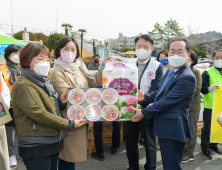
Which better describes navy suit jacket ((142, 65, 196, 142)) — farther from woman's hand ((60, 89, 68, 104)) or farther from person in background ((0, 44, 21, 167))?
person in background ((0, 44, 21, 167))

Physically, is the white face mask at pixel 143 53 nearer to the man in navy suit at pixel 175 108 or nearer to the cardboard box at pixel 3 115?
the man in navy suit at pixel 175 108

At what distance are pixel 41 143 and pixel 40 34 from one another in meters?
30.7

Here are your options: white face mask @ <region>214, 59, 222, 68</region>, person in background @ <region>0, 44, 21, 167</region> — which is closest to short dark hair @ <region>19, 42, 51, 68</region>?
person in background @ <region>0, 44, 21, 167</region>

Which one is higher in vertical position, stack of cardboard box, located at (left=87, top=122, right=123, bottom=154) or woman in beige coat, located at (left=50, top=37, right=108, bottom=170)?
woman in beige coat, located at (left=50, top=37, right=108, bottom=170)

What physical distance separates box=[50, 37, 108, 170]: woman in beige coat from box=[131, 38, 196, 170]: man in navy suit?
37.0 inches

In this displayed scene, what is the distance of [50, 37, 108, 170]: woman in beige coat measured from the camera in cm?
209

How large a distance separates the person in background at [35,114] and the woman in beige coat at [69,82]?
0.34 meters

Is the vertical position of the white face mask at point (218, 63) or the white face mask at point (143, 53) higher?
the white face mask at point (143, 53)

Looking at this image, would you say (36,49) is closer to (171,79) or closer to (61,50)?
(61,50)

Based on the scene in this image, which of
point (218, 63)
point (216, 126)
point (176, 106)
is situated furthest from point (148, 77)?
point (218, 63)

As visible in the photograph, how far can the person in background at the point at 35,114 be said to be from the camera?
1547 mm

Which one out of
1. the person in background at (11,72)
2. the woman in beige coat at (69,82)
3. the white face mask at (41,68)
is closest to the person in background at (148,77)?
the woman in beige coat at (69,82)

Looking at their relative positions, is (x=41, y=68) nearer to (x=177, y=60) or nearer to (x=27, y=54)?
(x=27, y=54)

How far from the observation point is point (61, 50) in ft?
7.16
